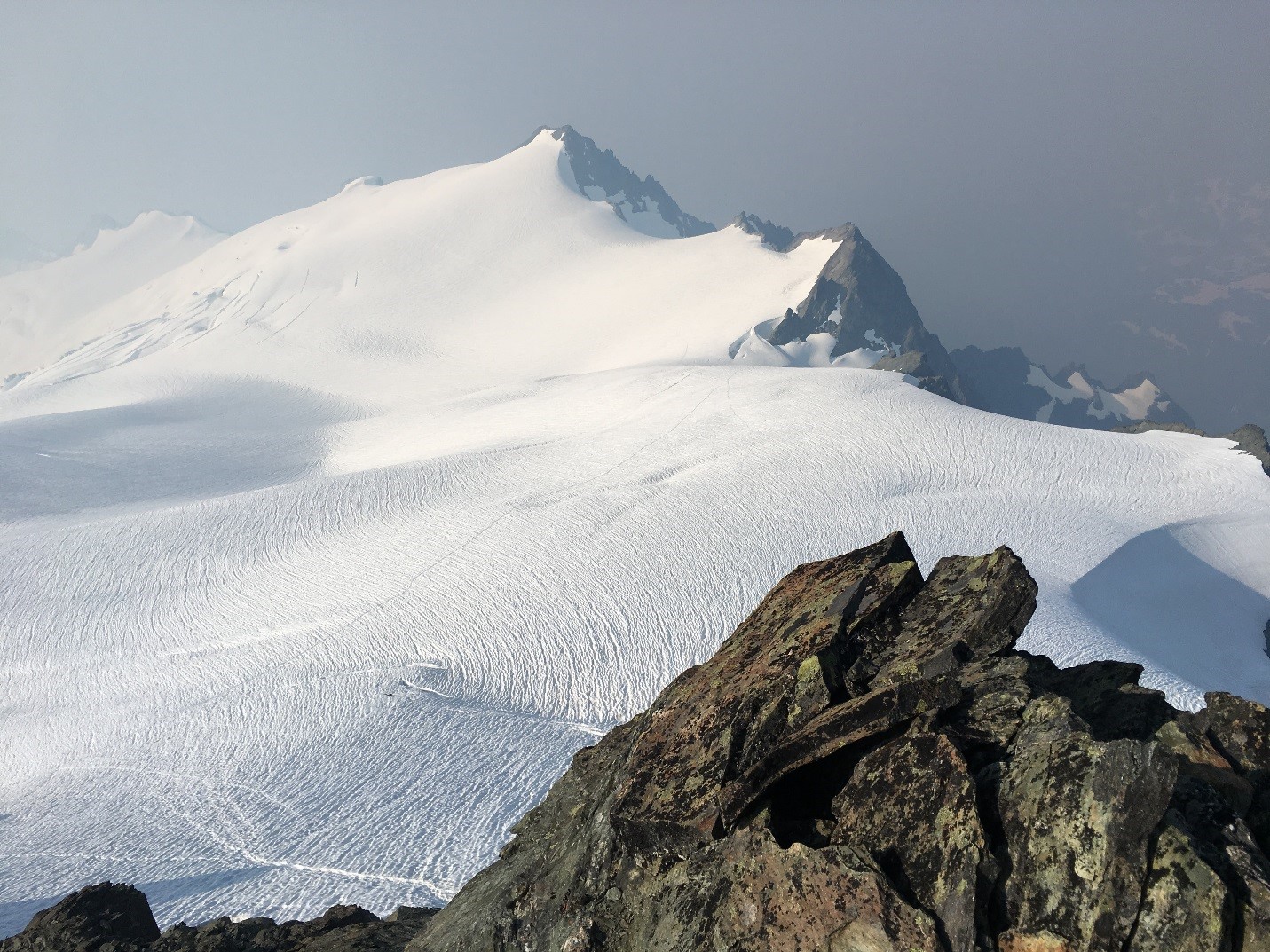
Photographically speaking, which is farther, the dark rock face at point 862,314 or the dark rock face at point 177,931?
the dark rock face at point 862,314

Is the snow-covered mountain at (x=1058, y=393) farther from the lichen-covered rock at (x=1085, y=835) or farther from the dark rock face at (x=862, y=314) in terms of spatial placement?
the lichen-covered rock at (x=1085, y=835)

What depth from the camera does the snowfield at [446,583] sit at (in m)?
21.7

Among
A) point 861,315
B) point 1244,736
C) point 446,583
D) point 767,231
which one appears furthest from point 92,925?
point 767,231

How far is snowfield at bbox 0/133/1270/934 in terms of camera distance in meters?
21.7

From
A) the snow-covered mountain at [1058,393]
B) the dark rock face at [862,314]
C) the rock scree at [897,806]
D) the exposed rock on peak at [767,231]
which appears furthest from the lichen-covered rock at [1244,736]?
the snow-covered mountain at [1058,393]

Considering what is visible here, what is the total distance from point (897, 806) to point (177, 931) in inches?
462

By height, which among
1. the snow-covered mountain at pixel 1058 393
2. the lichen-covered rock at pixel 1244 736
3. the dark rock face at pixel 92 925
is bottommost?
the snow-covered mountain at pixel 1058 393

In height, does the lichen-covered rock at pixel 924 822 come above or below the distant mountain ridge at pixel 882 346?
above

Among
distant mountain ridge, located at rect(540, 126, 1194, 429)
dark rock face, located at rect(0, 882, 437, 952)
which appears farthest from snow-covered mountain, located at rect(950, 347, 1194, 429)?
dark rock face, located at rect(0, 882, 437, 952)

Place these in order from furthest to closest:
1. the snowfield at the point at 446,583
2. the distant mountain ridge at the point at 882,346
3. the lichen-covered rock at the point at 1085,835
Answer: the distant mountain ridge at the point at 882,346
the snowfield at the point at 446,583
the lichen-covered rock at the point at 1085,835

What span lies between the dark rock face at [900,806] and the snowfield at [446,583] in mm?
12015

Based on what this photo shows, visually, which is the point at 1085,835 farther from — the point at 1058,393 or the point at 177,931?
the point at 1058,393

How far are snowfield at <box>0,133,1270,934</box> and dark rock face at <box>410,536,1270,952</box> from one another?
12.0 m

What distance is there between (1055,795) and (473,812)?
17.8 meters
